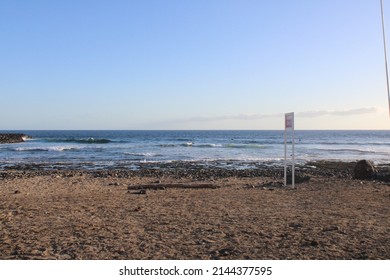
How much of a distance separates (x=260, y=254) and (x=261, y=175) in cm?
1227

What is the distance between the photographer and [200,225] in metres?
6.38

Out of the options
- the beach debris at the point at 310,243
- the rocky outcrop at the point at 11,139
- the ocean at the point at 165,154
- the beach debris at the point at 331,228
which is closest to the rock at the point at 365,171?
the ocean at the point at 165,154

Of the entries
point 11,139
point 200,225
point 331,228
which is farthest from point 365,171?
point 11,139

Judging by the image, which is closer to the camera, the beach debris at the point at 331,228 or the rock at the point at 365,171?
the beach debris at the point at 331,228

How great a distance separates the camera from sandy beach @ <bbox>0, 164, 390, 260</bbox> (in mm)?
4914

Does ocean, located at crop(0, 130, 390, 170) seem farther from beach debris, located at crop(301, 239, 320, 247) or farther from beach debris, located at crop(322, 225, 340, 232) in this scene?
beach debris, located at crop(301, 239, 320, 247)

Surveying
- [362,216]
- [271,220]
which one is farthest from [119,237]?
[362,216]

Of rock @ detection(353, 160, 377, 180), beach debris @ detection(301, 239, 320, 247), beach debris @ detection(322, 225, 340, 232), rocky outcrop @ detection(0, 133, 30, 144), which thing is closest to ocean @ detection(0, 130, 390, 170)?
rock @ detection(353, 160, 377, 180)

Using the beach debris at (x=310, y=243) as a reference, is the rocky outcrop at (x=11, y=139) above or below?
above

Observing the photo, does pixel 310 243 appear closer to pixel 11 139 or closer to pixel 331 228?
pixel 331 228

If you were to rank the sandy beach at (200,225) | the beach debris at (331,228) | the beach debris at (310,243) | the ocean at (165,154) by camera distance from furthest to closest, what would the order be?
the ocean at (165,154) → the beach debris at (331,228) → the beach debris at (310,243) → the sandy beach at (200,225)

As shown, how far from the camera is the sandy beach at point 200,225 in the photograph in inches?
193

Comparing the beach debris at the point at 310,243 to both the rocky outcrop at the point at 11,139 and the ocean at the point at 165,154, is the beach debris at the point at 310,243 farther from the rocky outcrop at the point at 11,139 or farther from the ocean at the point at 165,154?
the rocky outcrop at the point at 11,139
